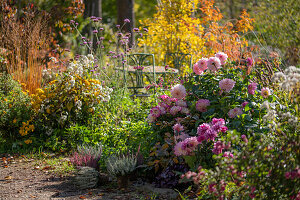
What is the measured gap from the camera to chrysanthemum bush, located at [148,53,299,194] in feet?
10.7

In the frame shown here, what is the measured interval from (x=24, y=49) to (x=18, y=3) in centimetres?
259

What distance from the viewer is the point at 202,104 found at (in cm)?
358

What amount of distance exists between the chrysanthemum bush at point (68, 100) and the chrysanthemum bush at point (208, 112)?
1498mm

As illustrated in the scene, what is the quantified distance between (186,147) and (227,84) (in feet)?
2.26

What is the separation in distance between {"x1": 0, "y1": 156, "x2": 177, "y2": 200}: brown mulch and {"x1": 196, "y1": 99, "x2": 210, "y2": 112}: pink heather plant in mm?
924

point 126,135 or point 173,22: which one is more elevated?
point 173,22

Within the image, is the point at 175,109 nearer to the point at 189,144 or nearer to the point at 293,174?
the point at 189,144

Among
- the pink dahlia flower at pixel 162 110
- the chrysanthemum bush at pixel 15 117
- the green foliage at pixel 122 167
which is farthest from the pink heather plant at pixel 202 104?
the chrysanthemum bush at pixel 15 117

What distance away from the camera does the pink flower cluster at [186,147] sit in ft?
10.5

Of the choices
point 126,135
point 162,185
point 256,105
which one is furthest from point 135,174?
point 256,105

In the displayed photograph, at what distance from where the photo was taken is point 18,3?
9641 mm

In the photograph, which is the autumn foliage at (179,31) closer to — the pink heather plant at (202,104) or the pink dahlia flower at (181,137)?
the pink heather plant at (202,104)

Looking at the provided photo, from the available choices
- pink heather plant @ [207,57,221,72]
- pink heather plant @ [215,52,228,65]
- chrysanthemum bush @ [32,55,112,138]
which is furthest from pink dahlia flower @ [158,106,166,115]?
chrysanthemum bush @ [32,55,112,138]

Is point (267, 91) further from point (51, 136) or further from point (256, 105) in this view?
point (51, 136)
